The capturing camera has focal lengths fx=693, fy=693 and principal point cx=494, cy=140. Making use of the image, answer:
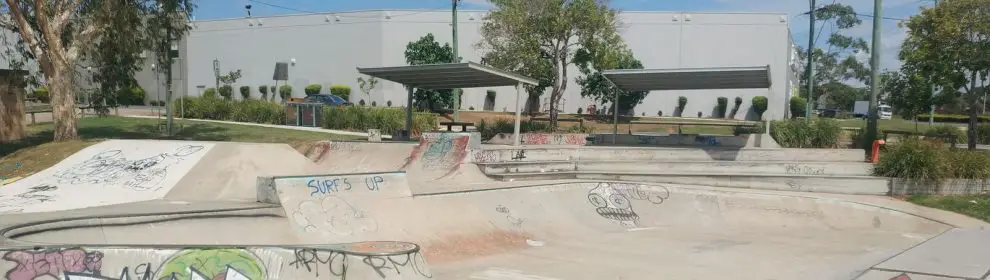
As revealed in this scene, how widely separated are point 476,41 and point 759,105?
58.8ft

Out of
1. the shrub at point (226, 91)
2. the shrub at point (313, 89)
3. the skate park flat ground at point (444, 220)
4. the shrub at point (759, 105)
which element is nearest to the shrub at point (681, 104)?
the shrub at point (759, 105)

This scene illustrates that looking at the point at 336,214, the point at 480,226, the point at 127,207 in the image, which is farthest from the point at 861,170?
the point at 127,207

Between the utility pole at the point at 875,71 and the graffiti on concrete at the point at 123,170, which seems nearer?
the graffiti on concrete at the point at 123,170

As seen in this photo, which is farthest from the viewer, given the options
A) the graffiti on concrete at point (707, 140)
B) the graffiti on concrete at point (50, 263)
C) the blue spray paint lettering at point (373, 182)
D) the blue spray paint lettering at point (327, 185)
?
the graffiti on concrete at point (707, 140)

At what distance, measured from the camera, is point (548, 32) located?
22891mm

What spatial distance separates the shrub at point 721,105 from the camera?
143ft

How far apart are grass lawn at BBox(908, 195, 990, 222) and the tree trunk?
18.6 meters

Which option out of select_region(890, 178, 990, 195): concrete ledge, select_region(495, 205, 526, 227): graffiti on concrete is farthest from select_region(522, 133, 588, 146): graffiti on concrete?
select_region(890, 178, 990, 195): concrete ledge

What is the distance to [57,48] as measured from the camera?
1559 cm

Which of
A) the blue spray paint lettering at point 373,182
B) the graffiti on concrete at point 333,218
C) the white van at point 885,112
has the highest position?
the white van at point 885,112

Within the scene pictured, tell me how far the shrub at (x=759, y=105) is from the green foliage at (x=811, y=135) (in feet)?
81.9

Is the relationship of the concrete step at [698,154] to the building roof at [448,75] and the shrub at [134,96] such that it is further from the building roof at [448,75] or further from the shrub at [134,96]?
the shrub at [134,96]

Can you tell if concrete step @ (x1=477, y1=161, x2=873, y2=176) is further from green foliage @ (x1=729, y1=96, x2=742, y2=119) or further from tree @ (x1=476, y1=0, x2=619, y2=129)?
green foliage @ (x1=729, y1=96, x2=742, y2=119)

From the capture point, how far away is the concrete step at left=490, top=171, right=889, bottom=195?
14727 millimetres
